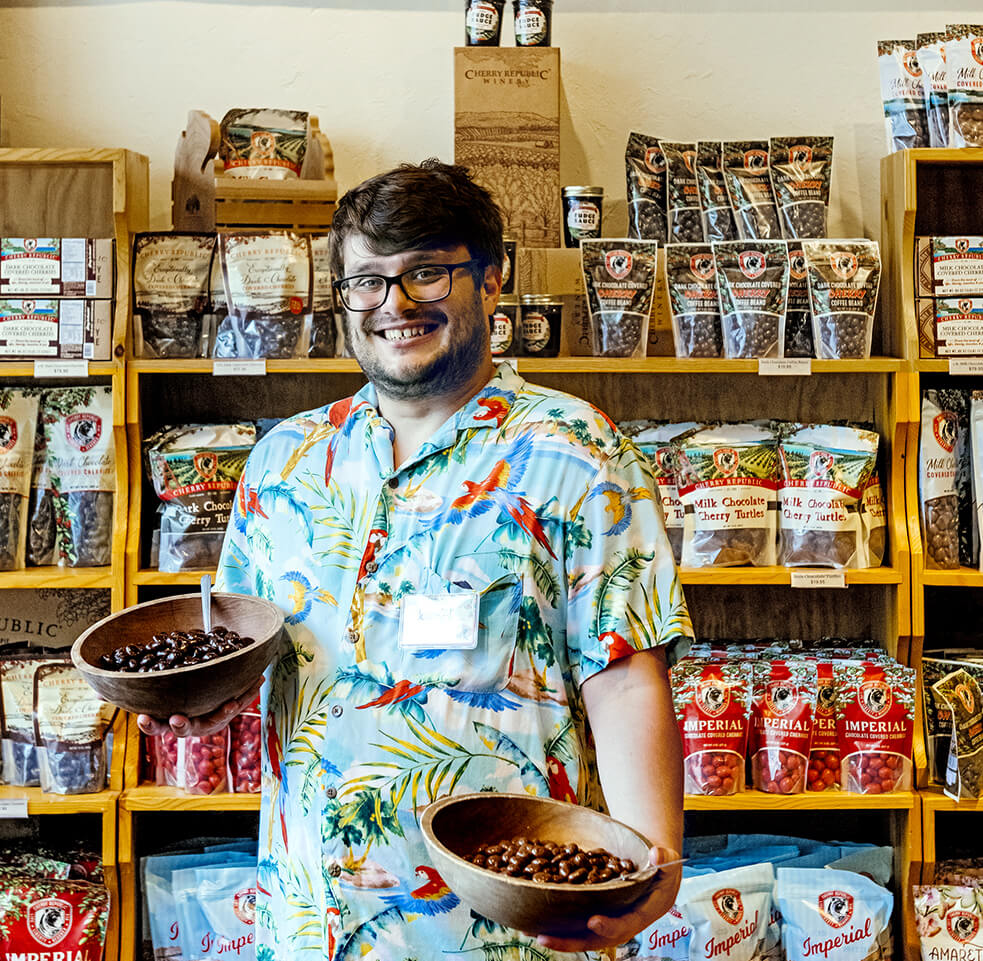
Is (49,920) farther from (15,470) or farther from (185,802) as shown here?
(15,470)

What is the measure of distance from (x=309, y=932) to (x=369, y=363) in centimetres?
72

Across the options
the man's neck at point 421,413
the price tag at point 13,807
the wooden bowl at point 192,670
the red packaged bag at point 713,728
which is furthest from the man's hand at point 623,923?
the price tag at point 13,807

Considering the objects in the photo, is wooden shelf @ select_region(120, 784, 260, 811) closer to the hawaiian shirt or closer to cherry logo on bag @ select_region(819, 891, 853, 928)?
the hawaiian shirt

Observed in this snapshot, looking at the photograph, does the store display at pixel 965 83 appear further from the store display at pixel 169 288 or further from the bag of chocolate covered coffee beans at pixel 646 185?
the store display at pixel 169 288

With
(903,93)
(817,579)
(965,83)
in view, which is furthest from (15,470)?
(965,83)

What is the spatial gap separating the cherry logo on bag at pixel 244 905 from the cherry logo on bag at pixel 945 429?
182 cm

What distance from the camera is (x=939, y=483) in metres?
2.54

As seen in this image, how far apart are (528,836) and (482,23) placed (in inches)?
76.1

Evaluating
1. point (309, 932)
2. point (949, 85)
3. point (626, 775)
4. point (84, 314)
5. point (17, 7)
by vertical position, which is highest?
point (17, 7)

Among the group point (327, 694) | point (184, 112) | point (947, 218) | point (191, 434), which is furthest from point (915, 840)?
point (184, 112)

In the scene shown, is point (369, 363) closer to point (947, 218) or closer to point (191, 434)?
point (191, 434)

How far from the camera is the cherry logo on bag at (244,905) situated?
248 centimetres

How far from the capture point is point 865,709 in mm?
2463

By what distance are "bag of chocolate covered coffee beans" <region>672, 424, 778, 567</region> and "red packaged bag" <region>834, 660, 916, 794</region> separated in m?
0.32
